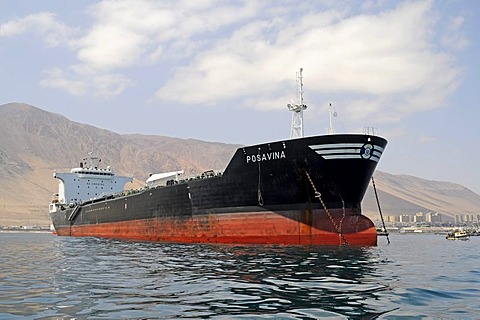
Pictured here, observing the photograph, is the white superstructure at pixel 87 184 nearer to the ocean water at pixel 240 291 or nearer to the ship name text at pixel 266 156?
the ship name text at pixel 266 156

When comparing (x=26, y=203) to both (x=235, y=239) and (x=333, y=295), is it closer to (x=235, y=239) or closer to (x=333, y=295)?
(x=235, y=239)

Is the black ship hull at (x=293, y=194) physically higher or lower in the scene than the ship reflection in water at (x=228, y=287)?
higher

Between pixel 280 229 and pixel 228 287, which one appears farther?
pixel 280 229

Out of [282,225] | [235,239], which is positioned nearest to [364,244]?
[282,225]

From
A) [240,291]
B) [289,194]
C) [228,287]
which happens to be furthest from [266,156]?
[240,291]

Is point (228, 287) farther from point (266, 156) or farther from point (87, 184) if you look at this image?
point (87, 184)

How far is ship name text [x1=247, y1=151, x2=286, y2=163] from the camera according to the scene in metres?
22.0

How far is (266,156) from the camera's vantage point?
73.4 ft

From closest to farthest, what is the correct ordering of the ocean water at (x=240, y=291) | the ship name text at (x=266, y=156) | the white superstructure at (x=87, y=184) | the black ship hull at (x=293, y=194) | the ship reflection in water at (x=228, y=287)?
the ocean water at (x=240, y=291) → the ship reflection in water at (x=228, y=287) → the black ship hull at (x=293, y=194) → the ship name text at (x=266, y=156) → the white superstructure at (x=87, y=184)

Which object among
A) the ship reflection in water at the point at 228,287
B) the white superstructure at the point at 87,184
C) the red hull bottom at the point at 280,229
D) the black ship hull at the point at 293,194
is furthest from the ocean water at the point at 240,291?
the white superstructure at the point at 87,184

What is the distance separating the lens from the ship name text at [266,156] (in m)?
22.0

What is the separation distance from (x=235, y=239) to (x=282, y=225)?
112 inches


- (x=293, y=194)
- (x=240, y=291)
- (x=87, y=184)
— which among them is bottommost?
(x=240, y=291)

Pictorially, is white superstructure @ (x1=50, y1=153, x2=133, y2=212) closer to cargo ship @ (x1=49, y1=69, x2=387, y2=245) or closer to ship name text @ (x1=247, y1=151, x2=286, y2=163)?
cargo ship @ (x1=49, y1=69, x2=387, y2=245)
